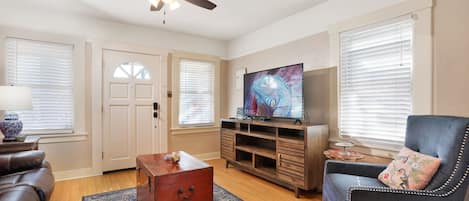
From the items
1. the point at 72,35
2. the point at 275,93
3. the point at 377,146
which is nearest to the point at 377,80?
the point at 377,146

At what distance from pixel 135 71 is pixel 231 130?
1807 mm

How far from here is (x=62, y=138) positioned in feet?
11.1

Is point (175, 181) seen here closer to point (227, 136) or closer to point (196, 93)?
point (227, 136)

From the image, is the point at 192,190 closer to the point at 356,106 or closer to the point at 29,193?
the point at 29,193

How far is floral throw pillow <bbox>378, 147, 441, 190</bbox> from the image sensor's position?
160 centimetres

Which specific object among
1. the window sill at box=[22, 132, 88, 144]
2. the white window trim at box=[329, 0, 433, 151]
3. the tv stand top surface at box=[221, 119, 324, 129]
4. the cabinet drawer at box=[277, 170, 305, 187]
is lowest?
the cabinet drawer at box=[277, 170, 305, 187]

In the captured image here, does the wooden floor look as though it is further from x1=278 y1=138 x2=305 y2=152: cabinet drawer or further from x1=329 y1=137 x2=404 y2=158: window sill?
x1=329 y1=137 x2=404 y2=158: window sill

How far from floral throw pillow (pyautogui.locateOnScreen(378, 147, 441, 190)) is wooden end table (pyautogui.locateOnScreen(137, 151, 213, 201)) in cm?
144

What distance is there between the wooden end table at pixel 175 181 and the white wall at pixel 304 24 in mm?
2221

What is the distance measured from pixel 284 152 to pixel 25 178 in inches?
97.8

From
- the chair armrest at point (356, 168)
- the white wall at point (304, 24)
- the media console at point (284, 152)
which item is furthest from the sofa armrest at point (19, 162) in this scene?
the white wall at point (304, 24)

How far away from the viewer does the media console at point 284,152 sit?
2715 mm

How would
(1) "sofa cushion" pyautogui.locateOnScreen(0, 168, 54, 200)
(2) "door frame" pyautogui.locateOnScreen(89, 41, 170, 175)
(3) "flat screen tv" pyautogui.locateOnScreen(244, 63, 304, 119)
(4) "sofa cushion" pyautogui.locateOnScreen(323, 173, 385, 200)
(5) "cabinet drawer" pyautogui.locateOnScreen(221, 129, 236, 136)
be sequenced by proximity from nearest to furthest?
(4) "sofa cushion" pyautogui.locateOnScreen(323, 173, 385, 200)
(1) "sofa cushion" pyautogui.locateOnScreen(0, 168, 54, 200)
(3) "flat screen tv" pyautogui.locateOnScreen(244, 63, 304, 119)
(2) "door frame" pyautogui.locateOnScreen(89, 41, 170, 175)
(5) "cabinet drawer" pyautogui.locateOnScreen(221, 129, 236, 136)

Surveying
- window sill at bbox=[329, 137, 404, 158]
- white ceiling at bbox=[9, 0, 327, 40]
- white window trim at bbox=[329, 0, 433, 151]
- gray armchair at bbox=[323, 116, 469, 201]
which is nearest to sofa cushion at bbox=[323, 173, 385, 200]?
gray armchair at bbox=[323, 116, 469, 201]
